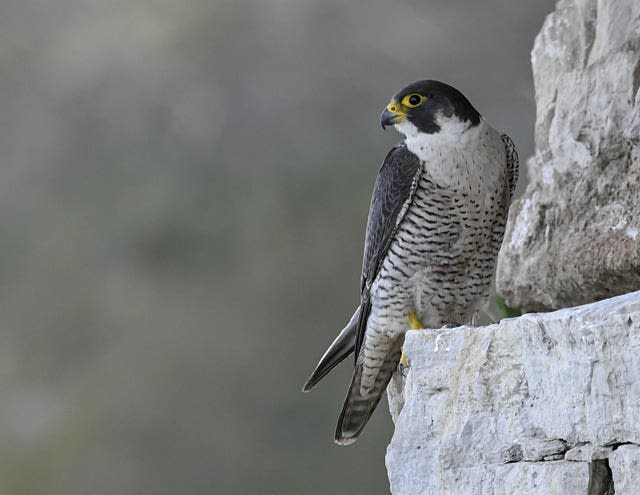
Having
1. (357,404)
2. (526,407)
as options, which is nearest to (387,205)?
(357,404)

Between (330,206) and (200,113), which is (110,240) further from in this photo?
(330,206)

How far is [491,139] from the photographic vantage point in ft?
9.53

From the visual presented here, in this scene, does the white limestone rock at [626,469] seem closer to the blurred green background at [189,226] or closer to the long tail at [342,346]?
the long tail at [342,346]

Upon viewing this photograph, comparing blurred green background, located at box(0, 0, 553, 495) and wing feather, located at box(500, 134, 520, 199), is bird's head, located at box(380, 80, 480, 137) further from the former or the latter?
blurred green background, located at box(0, 0, 553, 495)

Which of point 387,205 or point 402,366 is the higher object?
point 387,205

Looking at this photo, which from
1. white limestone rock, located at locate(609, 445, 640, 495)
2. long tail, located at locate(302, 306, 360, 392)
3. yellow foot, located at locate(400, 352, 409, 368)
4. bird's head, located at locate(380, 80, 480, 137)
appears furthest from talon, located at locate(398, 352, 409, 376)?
white limestone rock, located at locate(609, 445, 640, 495)

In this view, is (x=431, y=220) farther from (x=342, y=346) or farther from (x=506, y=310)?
(x=506, y=310)

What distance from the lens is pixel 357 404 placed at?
3232 millimetres

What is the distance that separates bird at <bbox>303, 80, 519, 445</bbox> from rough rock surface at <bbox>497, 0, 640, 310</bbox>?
14cm

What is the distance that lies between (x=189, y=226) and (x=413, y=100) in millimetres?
6241

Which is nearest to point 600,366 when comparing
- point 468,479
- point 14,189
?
point 468,479

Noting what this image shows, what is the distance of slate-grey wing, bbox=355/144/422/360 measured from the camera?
9.44ft

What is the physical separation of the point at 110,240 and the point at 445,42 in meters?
3.63

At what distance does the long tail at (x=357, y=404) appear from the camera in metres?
3.21
